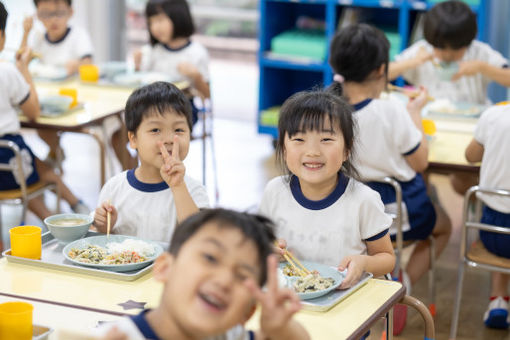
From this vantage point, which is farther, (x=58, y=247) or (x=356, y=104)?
(x=356, y=104)

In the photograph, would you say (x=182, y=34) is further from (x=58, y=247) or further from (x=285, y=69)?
(x=58, y=247)

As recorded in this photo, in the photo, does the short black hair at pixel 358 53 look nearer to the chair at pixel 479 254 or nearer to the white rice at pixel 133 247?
the chair at pixel 479 254

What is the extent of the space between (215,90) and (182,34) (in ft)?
9.64

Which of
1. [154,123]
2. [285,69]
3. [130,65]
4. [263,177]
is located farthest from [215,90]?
[154,123]

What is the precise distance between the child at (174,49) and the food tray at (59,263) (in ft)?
7.35

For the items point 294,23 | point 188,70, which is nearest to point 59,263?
point 188,70

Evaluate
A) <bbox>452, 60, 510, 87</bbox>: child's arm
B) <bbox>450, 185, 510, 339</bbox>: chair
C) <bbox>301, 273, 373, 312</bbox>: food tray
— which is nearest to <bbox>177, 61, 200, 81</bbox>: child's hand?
<bbox>452, 60, 510, 87</bbox>: child's arm

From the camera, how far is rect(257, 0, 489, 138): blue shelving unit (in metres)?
5.16

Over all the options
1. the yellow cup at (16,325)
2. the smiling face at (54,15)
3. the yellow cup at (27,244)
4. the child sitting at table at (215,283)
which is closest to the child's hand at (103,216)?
the yellow cup at (27,244)

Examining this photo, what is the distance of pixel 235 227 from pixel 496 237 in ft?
5.85

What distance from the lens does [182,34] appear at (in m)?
4.48

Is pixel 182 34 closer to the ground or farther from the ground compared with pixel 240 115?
farther from the ground

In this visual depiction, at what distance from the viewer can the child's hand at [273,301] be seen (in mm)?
1218

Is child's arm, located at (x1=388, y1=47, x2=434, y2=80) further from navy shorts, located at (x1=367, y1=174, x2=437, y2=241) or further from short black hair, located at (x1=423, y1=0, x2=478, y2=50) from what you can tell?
navy shorts, located at (x1=367, y1=174, x2=437, y2=241)
